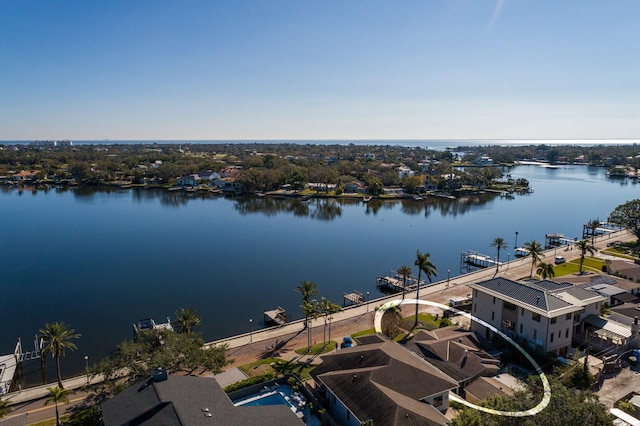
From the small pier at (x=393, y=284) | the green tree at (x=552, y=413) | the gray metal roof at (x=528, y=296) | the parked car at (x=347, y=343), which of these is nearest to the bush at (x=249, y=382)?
the parked car at (x=347, y=343)

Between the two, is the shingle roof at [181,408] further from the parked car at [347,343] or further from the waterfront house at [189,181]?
the waterfront house at [189,181]

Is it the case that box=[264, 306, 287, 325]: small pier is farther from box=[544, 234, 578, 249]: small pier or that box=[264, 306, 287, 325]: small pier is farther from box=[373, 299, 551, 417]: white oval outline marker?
box=[544, 234, 578, 249]: small pier

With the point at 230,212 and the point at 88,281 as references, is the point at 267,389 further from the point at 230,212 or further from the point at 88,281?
the point at 230,212

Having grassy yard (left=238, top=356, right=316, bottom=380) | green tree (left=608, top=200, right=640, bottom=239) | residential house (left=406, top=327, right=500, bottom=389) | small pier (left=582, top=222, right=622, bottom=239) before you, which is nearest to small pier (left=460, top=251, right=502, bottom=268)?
green tree (left=608, top=200, right=640, bottom=239)

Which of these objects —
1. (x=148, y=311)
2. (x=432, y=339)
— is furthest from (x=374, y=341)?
(x=148, y=311)

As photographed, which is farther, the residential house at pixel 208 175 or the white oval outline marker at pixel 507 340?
the residential house at pixel 208 175

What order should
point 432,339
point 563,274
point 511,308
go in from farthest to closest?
point 563,274 < point 511,308 < point 432,339
